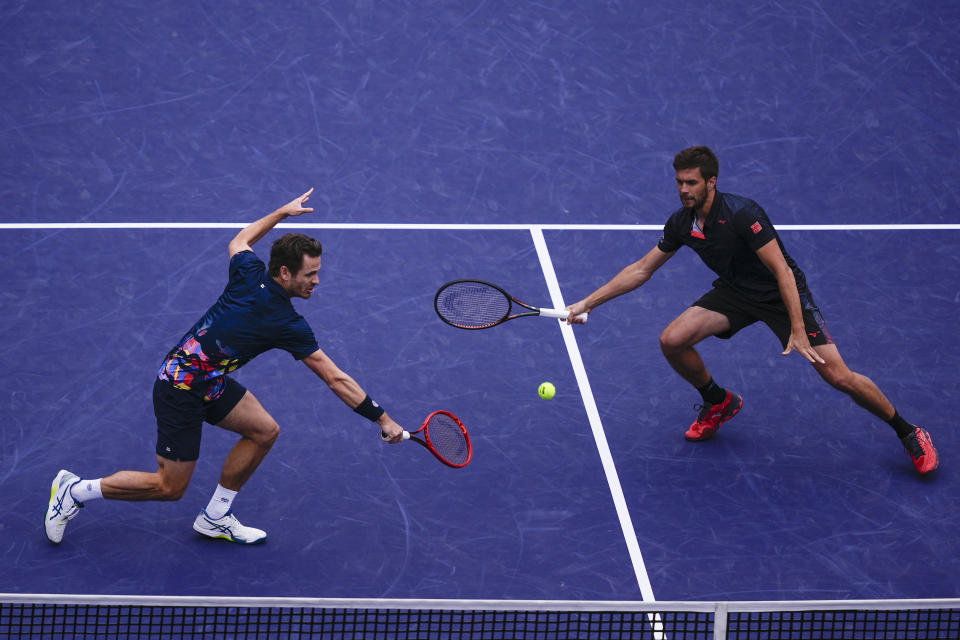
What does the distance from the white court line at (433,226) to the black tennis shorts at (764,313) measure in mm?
2028

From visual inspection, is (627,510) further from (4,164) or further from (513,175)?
(4,164)

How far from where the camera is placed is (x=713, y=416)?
6.00 m

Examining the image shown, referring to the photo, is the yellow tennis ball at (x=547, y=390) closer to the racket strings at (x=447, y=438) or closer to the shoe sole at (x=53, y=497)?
the racket strings at (x=447, y=438)

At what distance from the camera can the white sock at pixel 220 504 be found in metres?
5.12

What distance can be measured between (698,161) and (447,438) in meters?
1.72

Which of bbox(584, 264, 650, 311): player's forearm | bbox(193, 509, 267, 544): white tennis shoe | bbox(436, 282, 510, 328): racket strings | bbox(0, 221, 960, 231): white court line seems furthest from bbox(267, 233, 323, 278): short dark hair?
bbox(0, 221, 960, 231): white court line

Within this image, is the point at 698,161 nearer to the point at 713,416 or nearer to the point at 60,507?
the point at 713,416

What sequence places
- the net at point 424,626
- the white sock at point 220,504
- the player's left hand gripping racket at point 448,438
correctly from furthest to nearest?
the player's left hand gripping racket at point 448,438, the white sock at point 220,504, the net at point 424,626

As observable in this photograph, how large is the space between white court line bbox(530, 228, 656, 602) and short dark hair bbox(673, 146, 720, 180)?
1.53 metres

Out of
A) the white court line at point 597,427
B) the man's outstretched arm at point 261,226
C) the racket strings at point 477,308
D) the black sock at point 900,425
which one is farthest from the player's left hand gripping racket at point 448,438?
the black sock at point 900,425

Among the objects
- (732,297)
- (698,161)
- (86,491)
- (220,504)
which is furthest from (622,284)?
(86,491)

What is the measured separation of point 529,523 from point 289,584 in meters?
1.15

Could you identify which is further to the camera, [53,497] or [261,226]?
[261,226]

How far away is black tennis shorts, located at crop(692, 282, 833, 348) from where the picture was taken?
18.2 feet
